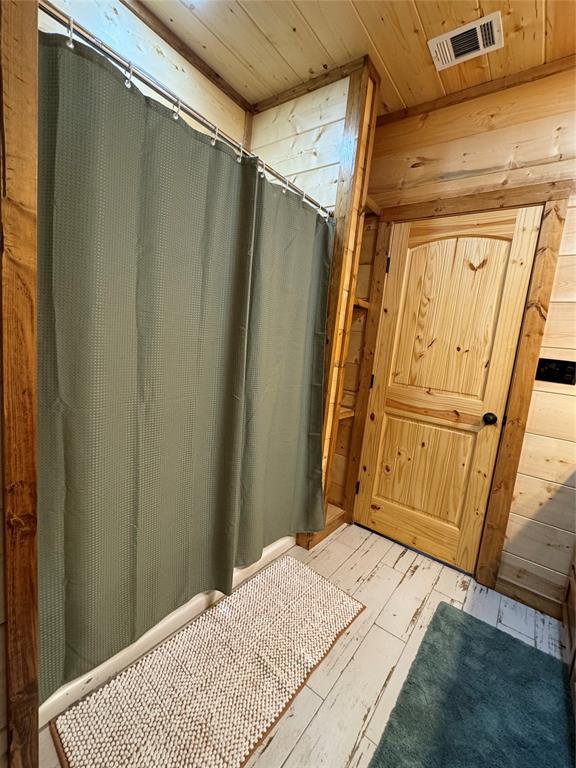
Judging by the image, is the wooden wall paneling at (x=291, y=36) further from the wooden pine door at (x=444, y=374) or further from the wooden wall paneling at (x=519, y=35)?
the wooden pine door at (x=444, y=374)

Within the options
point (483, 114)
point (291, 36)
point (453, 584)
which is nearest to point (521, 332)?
point (483, 114)

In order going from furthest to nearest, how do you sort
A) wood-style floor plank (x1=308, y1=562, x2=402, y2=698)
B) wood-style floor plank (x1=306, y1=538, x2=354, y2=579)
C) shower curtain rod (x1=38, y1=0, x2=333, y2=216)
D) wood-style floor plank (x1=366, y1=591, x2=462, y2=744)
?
1. wood-style floor plank (x1=306, y1=538, x2=354, y2=579)
2. wood-style floor plank (x1=308, y1=562, x2=402, y2=698)
3. wood-style floor plank (x1=366, y1=591, x2=462, y2=744)
4. shower curtain rod (x1=38, y1=0, x2=333, y2=216)

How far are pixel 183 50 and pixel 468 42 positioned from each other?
130cm

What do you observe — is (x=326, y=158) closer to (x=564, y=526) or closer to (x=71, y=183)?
(x=71, y=183)

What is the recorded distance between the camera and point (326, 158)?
1709 mm

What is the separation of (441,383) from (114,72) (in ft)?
6.07

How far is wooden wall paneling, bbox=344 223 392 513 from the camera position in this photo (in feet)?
6.64

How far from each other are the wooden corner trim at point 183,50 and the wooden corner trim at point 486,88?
0.86 meters

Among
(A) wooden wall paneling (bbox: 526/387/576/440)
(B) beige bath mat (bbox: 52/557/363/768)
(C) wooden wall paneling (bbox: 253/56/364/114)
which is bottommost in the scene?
(B) beige bath mat (bbox: 52/557/363/768)

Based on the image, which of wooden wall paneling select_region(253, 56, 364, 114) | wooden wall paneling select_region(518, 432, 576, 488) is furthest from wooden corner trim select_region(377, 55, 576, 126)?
wooden wall paneling select_region(518, 432, 576, 488)

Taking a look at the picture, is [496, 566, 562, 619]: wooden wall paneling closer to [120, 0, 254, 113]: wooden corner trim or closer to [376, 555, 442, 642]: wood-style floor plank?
[376, 555, 442, 642]: wood-style floor plank

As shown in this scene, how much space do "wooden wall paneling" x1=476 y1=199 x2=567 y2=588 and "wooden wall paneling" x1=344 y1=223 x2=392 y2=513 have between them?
2.47 ft

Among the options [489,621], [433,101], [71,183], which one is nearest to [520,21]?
[433,101]

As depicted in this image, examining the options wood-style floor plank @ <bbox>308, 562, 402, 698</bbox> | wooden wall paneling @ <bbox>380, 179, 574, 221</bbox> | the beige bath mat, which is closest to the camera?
the beige bath mat
